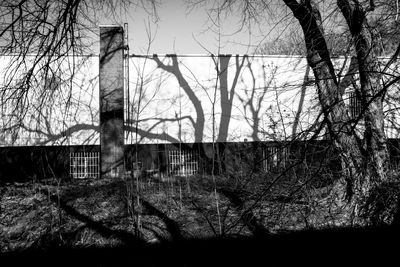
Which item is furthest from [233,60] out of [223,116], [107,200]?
[107,200]

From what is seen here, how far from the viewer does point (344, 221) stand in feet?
25.7

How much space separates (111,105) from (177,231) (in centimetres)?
901

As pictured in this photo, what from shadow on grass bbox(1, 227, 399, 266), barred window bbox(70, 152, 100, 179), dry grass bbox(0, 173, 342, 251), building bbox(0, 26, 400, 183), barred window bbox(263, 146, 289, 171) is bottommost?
shadow on grass bbox(1, 227, 399, 266)

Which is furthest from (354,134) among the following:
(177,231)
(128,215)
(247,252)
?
(128,215)

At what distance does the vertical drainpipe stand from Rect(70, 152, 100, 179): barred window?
48.4 inches

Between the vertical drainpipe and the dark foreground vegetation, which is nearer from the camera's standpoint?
the dark foreground vegetation

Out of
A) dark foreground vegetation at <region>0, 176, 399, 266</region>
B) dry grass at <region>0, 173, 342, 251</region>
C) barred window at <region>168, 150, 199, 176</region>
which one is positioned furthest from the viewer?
barred window at <region>168, 150, 199, 176</region>

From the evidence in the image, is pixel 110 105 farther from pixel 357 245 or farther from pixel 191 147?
pixel 357 245

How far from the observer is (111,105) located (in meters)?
15.8

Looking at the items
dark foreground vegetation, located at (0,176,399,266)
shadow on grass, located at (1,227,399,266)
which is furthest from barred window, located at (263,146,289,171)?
shadow on grass, located at (1,227,399,266)

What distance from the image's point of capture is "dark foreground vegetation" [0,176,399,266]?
21.6 ft

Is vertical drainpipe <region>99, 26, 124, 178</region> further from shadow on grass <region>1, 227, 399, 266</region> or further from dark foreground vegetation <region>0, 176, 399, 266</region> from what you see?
shadow on grass <region>1, 227, 399, 266</region>

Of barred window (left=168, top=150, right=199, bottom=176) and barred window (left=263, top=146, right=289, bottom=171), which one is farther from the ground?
barred window (left=168, top=150, right=199, bottom=176)

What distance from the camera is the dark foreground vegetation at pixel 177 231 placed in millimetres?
6574
